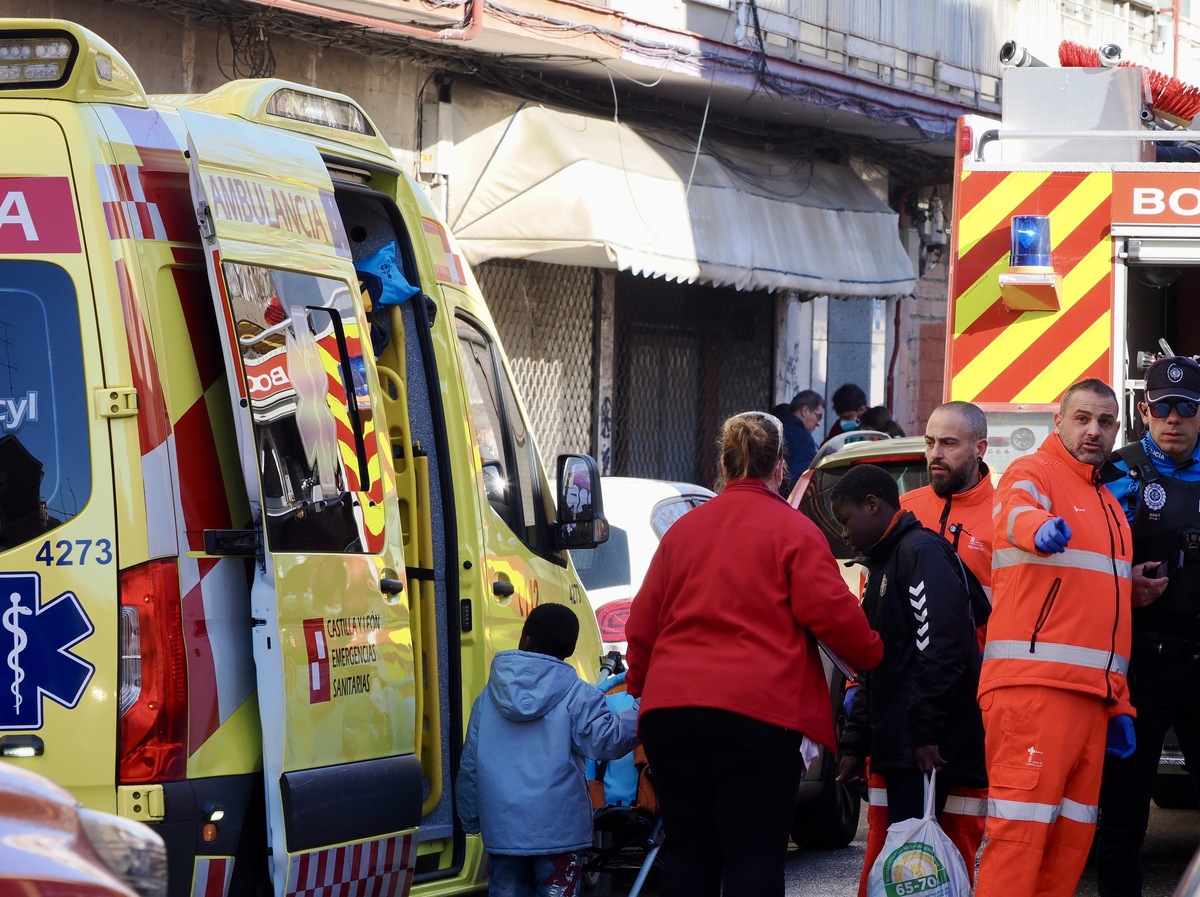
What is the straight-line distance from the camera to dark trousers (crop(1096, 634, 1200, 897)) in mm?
6277

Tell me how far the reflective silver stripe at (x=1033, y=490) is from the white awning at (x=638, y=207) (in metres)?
7.26

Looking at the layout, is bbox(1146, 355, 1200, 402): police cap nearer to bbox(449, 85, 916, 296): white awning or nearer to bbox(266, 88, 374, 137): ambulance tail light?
bbox(266, 88, 374, 137): ambulance tail light

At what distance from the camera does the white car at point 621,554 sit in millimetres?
8250

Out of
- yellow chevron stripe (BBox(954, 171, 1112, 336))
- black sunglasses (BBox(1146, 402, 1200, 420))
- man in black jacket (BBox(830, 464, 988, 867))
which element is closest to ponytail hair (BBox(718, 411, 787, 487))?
man in black jacket (BBox(830, 464, 988, 867))

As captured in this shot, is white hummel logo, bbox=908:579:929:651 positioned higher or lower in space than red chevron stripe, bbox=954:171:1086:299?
lower

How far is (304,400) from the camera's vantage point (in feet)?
16.3

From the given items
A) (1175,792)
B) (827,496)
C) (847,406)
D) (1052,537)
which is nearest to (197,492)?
(1052,537)

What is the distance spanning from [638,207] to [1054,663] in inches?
325

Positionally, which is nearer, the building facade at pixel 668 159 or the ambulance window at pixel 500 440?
the ambulance window at pixel 500 440

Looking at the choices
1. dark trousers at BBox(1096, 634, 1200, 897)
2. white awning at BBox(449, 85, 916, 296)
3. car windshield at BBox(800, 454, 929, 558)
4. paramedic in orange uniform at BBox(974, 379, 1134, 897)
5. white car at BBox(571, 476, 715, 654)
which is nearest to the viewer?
paramedic in orange uniform at BBox(974, 379, 1134, 897)

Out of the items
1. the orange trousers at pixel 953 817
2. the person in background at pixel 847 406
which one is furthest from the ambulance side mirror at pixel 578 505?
the person in background at pixel 847 406

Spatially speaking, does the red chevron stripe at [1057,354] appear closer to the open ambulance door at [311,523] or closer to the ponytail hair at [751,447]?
the ponytail hair at [751,447]

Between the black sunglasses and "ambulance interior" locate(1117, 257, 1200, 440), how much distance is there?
3.02 ft

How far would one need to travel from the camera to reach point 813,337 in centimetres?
1823
